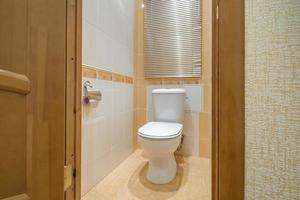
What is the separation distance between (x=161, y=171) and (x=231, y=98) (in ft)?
3.79

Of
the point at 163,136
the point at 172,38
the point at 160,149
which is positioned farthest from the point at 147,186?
the point at 172,38

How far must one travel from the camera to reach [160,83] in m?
2.10

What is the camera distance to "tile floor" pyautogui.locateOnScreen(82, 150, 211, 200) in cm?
125

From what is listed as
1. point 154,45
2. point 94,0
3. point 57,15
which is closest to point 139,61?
point 154,45

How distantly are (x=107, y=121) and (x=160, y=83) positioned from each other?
0.85 m

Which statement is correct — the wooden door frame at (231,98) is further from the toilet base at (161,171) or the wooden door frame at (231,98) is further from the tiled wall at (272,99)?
the toilet base at (161,171)

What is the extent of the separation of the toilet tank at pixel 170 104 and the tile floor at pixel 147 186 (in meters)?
0.50

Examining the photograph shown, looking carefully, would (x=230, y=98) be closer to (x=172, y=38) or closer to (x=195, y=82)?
(x=195, y=82)

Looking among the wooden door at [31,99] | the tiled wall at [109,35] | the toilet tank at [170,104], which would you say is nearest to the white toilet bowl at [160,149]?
the toilet tank at [170,104]

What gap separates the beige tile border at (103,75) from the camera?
1252 mm

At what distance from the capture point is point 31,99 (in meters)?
0.45

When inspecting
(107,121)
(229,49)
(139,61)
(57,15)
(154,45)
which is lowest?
(107,121)

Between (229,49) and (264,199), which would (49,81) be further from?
(264,199)

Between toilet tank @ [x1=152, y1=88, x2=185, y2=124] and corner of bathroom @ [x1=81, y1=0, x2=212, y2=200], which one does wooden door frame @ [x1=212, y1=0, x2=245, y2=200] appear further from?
toilet tank @ [x1=152, y1=88, x2=185, y2=124]
